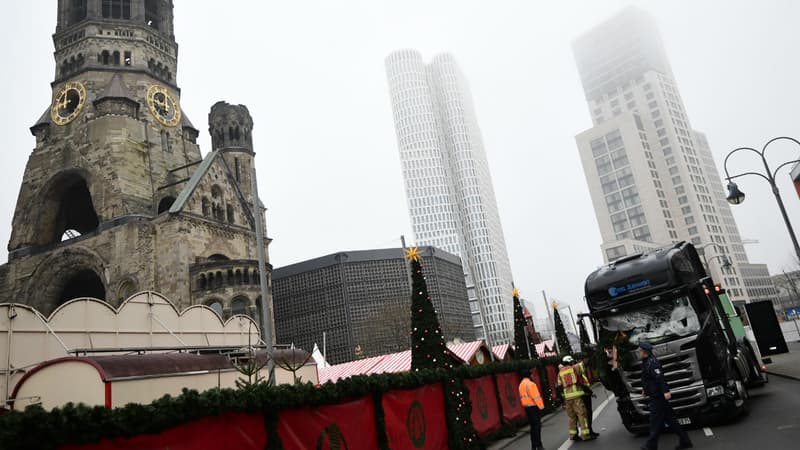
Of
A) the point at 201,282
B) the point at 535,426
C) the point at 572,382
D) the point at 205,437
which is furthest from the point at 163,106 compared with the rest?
the point at 205,437

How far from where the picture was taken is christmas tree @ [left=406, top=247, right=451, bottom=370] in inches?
537

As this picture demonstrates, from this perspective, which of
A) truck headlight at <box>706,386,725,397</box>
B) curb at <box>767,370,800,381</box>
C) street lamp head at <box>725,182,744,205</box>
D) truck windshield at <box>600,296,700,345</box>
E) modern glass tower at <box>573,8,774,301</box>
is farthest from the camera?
modern glass tower at <box>573,8,774,301</box>

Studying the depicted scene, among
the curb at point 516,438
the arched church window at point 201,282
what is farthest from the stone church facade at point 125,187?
the curb at point 516,438

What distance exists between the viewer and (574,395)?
479 inches

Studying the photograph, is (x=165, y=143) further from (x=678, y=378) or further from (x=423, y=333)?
(x=678, y=378)

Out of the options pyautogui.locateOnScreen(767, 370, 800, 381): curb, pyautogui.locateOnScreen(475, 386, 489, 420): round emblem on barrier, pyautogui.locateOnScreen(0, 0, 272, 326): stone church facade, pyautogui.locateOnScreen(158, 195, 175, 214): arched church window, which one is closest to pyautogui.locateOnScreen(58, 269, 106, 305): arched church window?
pyautogui.locateOnScreen(0, 0, 272, 326): stone church facade

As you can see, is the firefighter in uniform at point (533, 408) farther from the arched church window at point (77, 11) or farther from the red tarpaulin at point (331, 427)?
the arched church window at point (77, 11)

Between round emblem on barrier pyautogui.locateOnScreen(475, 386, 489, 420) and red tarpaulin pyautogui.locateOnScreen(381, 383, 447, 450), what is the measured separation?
2.44 meters

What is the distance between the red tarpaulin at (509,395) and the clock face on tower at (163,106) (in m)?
41.9

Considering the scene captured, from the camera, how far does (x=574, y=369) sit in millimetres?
12391

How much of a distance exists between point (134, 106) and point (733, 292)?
128859mm

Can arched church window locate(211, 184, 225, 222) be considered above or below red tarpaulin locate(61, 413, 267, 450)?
above

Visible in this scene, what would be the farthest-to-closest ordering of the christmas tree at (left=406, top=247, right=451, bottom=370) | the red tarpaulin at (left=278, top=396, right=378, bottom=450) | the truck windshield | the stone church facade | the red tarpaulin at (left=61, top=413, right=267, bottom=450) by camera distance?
the stone church facade
the christmas tree at (left=406, top=247, right=451, bottom=370)
the truck windshield
the red tarpaulin at (left=278, top=396, right=378, bottom=450)
the red tarpaulin at (left=61, top=413, right=267, bottom=450)

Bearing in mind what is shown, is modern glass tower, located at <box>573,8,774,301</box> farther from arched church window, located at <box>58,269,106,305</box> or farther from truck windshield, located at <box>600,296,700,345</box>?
truck windshield, located at <box>600,296,700,345</box>
